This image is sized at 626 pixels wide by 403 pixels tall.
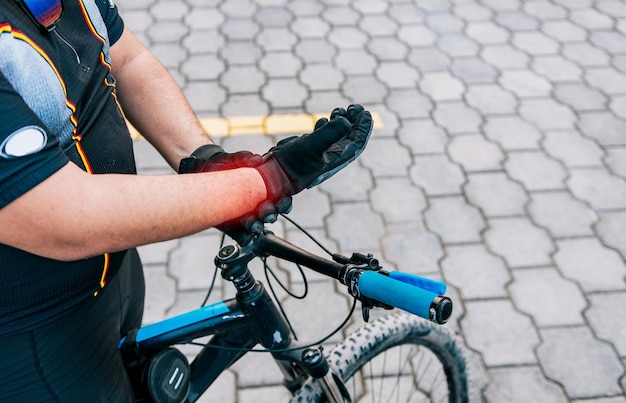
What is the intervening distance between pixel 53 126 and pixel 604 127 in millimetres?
3861

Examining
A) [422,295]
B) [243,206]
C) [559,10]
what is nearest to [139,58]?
[243,206]

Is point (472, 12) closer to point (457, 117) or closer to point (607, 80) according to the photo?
point (607, 80)

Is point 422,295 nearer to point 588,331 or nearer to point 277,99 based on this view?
point 588,331

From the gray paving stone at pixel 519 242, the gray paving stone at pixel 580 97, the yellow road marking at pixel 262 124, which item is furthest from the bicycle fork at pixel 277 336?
the gray paving stone at pixel 580 97

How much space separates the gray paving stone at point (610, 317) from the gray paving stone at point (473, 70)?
2042 millimetres

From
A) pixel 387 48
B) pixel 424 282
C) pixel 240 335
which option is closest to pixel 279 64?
pixel 387 48

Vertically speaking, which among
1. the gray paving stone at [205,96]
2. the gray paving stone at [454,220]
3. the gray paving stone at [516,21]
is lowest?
the gray paving stone at [454,220]

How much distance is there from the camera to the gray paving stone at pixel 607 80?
445 centimetres

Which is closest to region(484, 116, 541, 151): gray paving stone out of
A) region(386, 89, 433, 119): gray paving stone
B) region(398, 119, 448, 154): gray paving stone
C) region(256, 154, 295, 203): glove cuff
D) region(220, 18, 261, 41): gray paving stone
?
region(398, 119, 448, 154): gray paving stone

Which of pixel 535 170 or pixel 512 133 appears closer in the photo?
pixel 535 170

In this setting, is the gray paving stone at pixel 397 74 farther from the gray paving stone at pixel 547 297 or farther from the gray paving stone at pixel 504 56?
the gray paving stone at pixel 547 297

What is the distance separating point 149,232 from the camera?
3.88 ft

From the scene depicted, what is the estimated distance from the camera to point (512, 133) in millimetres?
4074

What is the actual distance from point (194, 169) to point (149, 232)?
29 centimetres
